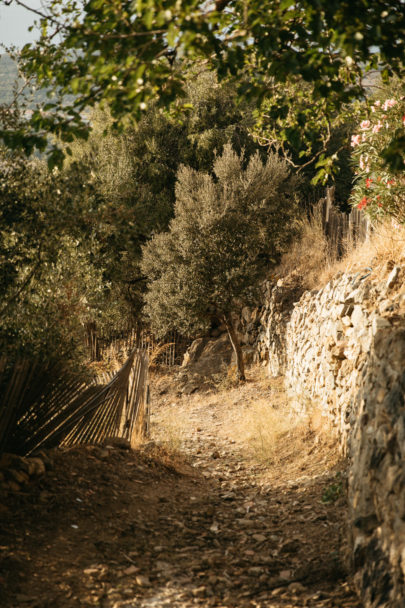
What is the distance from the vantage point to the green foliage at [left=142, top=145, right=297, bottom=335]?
503 inches

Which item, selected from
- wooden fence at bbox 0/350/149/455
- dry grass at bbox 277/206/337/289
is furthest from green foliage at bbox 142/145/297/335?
wooden fence at bbox 0/350/149/455

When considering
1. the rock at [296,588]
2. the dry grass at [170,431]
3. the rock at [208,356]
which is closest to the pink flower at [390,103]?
the dry grass at [170,431]

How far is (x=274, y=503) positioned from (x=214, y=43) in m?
4.76

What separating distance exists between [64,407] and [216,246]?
7.60 meters

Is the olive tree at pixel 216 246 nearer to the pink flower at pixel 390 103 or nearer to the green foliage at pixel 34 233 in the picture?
the pink flower at pixel 390 103

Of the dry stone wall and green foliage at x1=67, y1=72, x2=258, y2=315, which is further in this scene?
green foliage at x1=67, y1=72, x2=258, y2=315

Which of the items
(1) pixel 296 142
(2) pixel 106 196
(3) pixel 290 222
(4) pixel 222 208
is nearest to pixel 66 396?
(2) pixel 106 196

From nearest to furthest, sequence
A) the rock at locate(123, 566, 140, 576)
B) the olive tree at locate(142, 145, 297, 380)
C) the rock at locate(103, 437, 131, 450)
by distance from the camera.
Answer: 1. the rock at locate(123, 566, 140, 576)
2. the rock at locate(103, 437, 131, 450)
3. the olive tree at locate(142, 145, 297, 380)

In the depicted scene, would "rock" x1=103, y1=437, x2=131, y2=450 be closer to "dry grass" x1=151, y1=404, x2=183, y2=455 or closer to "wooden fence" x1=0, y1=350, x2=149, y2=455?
"wooden fence" x1=0, y1=350, x2=149, y2=455

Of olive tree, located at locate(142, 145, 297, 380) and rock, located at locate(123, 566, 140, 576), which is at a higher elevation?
olive tree, located at locate(142, 145, 297, 380)

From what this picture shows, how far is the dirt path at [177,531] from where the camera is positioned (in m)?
3.87

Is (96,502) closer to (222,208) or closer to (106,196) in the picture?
(106,196)

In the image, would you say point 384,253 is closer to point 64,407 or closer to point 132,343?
point 64,407

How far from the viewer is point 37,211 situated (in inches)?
203
